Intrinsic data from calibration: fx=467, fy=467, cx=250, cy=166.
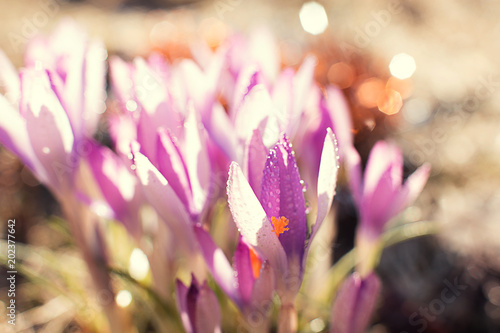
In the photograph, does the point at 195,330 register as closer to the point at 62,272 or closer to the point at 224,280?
the point at 224,280

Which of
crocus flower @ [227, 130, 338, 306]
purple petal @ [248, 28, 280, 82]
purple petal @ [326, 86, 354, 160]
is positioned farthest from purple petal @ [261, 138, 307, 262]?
purple petal @ [248, 28, 280, 82]

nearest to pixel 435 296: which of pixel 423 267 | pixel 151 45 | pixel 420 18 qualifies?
pixel 423 267

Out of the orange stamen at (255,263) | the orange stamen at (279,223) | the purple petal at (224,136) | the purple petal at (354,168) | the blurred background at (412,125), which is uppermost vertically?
the purple petal at (224,136)

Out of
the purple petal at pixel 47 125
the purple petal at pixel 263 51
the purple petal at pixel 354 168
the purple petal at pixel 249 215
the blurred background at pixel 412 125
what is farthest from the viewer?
the blurred background at pixel 412 125

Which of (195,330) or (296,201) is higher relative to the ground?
(296,201)

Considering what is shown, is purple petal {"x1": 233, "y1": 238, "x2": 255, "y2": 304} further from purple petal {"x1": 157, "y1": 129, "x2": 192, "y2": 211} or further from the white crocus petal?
the white crocus petal

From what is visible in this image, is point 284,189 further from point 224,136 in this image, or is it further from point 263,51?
point 263,51

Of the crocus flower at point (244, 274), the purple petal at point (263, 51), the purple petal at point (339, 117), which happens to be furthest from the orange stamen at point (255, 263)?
the purple petal at point (263, 51)

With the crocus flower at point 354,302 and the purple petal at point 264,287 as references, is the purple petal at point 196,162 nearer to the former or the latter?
the purple petal at point 264,287
